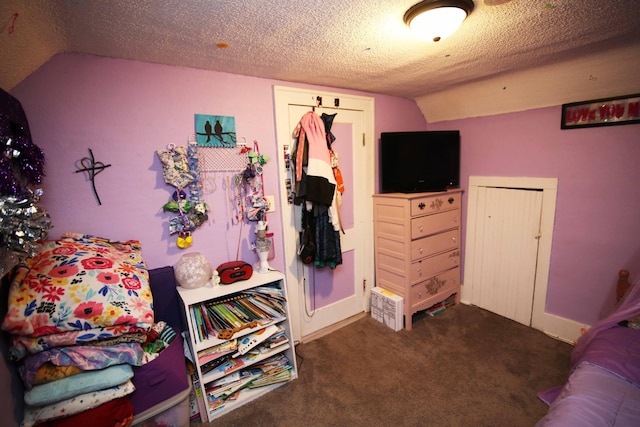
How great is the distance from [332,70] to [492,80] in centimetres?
143

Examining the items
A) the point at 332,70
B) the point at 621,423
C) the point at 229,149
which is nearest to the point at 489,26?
the point at 332,70

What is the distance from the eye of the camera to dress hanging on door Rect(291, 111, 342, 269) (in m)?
2.18

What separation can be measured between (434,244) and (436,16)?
6.56 feet

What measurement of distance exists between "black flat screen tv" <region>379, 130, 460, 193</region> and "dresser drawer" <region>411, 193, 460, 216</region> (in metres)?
0.11

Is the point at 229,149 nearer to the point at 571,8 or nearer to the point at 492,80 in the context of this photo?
the point at 571,8

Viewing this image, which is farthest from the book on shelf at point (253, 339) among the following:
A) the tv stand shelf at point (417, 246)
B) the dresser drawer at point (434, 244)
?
the dresser drawer at point (434, 244)

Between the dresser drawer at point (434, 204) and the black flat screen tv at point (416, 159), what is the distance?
110mm

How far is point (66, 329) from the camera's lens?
3.80ft

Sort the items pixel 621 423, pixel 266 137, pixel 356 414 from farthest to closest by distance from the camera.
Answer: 1. pixel 266 137
2. pixel 356 414
3. pixel 621 423

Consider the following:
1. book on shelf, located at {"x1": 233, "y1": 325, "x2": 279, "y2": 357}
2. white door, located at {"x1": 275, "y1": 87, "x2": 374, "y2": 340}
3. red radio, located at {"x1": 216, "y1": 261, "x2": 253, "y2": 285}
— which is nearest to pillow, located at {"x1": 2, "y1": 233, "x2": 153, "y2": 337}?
red radio, located at {"x1": 216, "y1": 261, "x2": 253, "y2": 285}

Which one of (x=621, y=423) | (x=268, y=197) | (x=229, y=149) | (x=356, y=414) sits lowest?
(x=356, y=414)

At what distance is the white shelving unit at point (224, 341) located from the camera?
1.66 metres

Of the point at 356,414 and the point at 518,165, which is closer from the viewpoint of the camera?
the point at 356,414

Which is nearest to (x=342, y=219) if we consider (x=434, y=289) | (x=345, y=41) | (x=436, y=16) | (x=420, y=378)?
(x=434, y=289)
